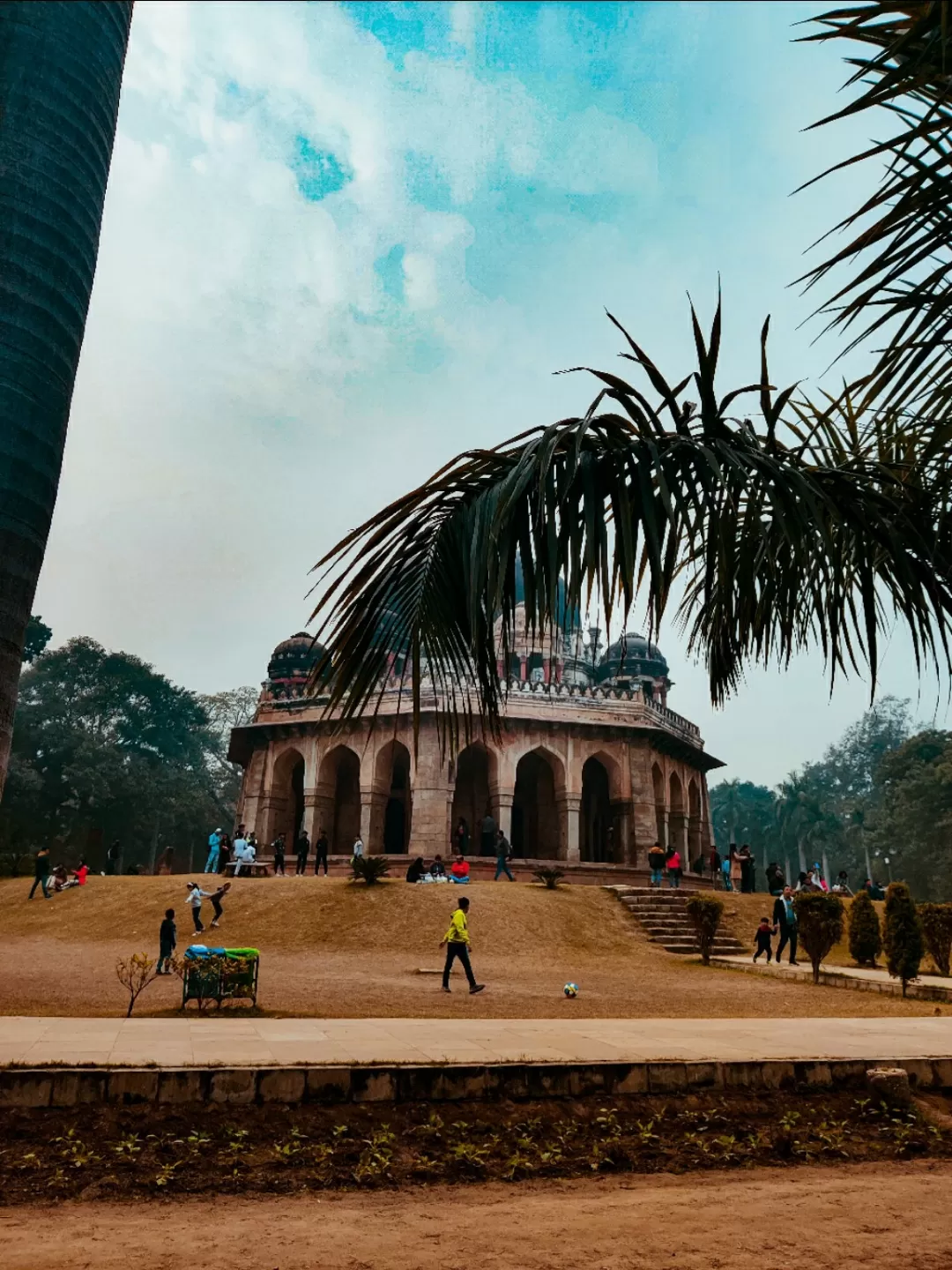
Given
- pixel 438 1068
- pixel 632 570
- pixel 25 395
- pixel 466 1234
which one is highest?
pixel 25 395

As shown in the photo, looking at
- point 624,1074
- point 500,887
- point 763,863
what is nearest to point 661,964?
point 500,887

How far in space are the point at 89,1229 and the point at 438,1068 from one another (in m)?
2.12

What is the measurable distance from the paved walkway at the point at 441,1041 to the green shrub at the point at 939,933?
726 cm

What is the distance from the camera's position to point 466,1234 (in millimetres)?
3807

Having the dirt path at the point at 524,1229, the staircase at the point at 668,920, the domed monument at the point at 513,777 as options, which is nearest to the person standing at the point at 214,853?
the domed monument at the point at 513,777

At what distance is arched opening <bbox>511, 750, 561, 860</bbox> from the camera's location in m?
31.2

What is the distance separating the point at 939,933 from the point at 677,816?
17.5 m

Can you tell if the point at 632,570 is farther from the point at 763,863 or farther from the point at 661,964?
the point at 763,863

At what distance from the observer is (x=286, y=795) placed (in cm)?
3136

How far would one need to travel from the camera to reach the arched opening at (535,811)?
102ft

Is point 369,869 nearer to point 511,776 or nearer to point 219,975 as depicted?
point 511,776

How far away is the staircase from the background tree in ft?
74.1

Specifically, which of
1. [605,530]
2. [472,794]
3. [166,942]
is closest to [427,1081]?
[605,530]

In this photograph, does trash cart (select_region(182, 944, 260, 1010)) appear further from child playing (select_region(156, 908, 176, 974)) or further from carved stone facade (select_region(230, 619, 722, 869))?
carved stone facade (select_region(230, 619, 722, 869))
